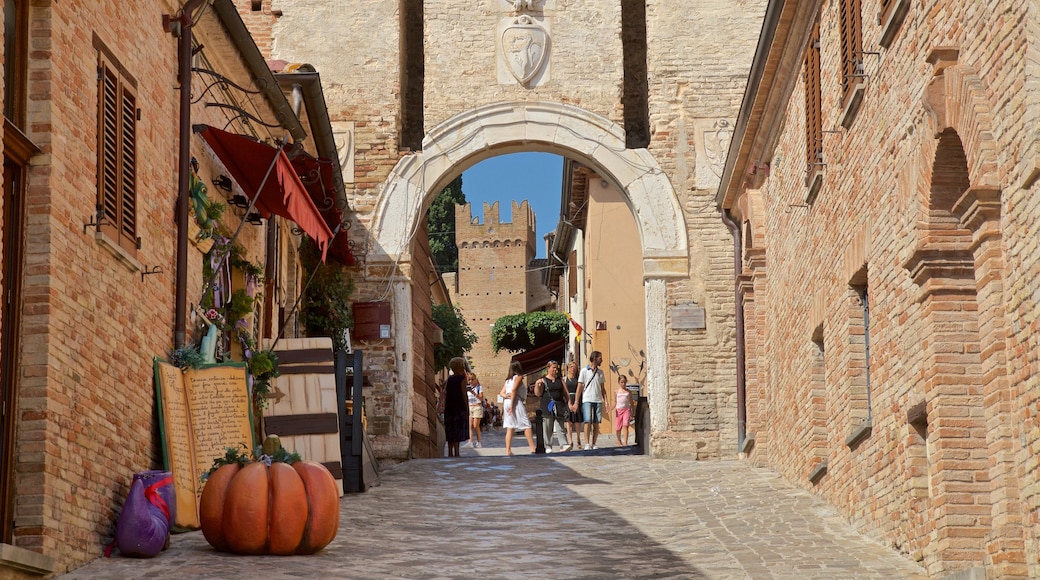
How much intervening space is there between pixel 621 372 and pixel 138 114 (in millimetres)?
23407

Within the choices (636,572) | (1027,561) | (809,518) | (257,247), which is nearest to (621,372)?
(257,247)

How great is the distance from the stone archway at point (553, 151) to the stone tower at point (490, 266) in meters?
50.1

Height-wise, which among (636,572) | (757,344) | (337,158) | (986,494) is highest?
(337,158)

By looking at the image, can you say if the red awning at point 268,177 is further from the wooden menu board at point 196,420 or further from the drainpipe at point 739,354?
the drainpipe at point 739,354

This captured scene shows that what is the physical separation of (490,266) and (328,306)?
2081 inches

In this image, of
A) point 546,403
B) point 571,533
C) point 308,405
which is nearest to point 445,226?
point 546,403

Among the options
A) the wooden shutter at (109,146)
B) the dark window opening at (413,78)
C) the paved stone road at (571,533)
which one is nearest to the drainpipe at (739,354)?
the paved stone road at (571,533)

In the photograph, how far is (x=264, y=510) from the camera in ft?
30.6

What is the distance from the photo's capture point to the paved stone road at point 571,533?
30.1 ft

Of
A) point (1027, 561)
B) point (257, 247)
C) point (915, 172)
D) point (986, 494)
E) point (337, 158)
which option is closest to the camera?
point (1027, 561)

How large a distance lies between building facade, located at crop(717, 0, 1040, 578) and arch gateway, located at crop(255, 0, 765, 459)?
3.53 meters

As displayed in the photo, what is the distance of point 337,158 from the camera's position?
18641mm

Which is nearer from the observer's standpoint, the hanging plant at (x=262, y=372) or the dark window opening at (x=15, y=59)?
the dark window opening at (x=15, y=59)

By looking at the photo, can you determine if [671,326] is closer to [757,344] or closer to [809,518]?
[757,344]
